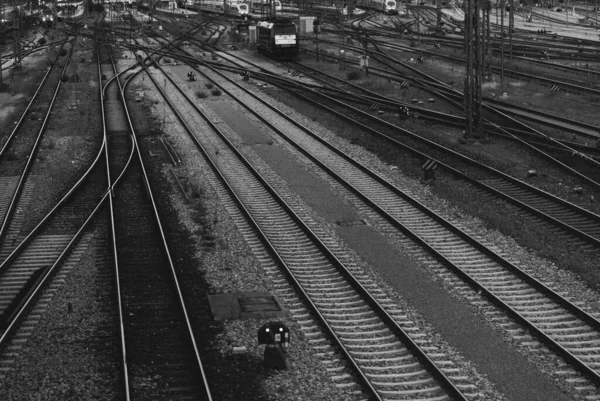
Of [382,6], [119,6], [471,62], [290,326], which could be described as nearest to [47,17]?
[119,6]

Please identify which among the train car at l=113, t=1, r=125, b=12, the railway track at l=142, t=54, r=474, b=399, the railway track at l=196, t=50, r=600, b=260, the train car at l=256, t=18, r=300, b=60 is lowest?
the railway track at l=142, t=54, r=474, b=399

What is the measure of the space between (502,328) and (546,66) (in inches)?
1388

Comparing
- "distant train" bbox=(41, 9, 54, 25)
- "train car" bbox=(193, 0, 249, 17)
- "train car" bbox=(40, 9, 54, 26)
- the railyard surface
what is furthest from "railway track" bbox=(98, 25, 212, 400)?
"distant train" bbox=(41, 9, 54, 25)

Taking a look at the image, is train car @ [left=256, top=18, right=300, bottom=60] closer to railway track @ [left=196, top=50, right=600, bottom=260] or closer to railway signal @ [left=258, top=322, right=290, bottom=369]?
railway track @ [left=196, top=50, right=600, bottom=260]

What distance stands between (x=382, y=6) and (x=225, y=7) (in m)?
17.9

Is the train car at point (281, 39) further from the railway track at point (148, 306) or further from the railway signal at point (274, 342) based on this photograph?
the railway signal at point (274, 342)

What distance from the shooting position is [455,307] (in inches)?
502

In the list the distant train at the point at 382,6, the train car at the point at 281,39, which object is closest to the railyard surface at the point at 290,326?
the train car at the point at 281,39

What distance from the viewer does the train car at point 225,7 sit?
316ft

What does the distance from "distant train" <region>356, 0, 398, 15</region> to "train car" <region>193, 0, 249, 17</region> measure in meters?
14.0

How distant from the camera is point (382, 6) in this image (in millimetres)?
105625

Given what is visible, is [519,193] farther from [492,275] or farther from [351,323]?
[351,323]

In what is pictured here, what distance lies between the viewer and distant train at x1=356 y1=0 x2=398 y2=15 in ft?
308

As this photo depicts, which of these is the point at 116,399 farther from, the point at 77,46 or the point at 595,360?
the point at 77,46
